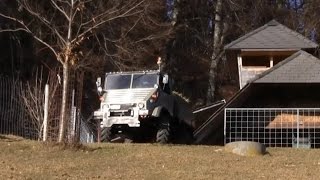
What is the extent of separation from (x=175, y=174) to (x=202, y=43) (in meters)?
31.7

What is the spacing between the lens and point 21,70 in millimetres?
36125

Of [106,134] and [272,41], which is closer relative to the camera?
[106,134]

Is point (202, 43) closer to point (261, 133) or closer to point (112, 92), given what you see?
point (261, 133)

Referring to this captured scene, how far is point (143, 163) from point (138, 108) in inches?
219

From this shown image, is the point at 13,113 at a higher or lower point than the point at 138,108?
lower

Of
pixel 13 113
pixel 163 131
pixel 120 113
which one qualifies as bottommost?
pixel 163 131

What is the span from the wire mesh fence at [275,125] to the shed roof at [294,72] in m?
1.28

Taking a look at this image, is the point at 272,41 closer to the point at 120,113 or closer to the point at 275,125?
the point at 275,125

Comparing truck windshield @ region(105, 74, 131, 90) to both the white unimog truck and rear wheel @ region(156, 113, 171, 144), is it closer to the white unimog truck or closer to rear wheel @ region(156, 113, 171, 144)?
the white unimog truck

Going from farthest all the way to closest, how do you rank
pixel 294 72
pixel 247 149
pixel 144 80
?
pixel 294 72 < pixel 144 80 < pixel 247 149

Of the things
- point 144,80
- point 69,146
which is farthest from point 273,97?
point 69,146

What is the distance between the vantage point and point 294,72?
2700cm

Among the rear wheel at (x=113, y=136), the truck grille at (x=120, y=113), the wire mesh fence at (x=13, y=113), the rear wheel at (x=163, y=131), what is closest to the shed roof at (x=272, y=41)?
the wire mesh fence at (x=13, y=113)

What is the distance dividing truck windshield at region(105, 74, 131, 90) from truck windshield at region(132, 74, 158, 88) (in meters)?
0.24
